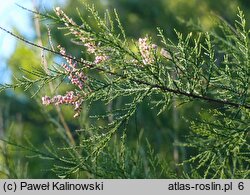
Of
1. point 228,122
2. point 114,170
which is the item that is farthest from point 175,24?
point 228,122

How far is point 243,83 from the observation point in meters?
2.18

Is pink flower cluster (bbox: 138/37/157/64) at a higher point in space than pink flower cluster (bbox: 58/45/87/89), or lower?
higher

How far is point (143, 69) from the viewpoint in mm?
2166

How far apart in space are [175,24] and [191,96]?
712 centimetres

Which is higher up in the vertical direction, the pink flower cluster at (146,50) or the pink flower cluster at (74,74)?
the pink flower cluster at (146,50)

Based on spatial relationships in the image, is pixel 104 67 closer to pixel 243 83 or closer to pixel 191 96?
pixel 191 96

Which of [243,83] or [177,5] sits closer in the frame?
[243,83]

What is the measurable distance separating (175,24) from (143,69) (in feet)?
23.4

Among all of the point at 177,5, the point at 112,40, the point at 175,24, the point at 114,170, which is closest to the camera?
the point at 112,40

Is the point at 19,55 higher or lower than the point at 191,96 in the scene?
higher
